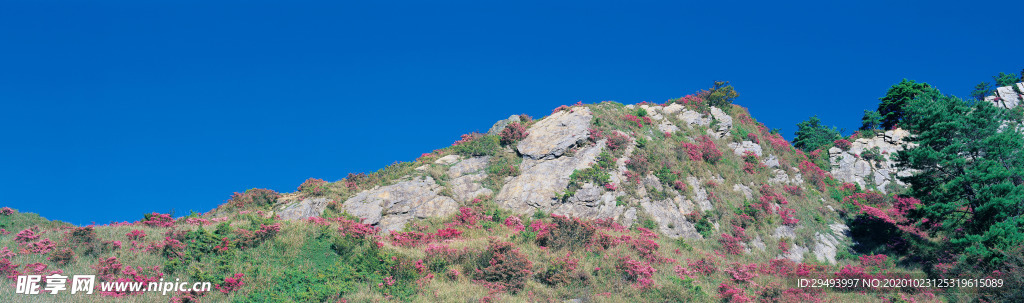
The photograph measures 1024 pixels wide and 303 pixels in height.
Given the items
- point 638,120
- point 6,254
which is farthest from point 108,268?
point 638,120

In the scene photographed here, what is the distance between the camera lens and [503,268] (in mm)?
17297

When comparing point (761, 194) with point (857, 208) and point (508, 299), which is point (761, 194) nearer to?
point (857, 208)

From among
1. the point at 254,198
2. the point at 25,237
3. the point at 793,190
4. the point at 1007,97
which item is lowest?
the point at 25,237

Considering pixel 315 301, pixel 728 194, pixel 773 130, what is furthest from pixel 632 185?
pixel 773 130

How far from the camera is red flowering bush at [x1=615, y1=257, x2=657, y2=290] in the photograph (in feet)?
58.8

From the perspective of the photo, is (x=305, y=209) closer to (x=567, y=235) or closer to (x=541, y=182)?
(x=541, y=182)

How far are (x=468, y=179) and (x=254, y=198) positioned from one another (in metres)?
12.8

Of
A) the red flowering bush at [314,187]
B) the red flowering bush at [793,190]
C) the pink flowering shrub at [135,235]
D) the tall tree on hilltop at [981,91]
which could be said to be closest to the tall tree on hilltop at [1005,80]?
the tall tree on hilltop at [981,91]

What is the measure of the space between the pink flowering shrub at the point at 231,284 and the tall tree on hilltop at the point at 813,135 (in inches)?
2007

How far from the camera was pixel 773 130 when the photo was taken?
5031cm

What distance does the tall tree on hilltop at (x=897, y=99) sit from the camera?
5078cm

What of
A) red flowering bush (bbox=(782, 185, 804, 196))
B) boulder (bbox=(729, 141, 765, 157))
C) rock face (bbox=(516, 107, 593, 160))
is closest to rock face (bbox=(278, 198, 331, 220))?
rock face (bbox=(516, 107, 593, 160))

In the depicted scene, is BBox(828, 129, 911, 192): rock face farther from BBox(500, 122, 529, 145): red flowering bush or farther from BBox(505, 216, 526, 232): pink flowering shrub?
BBox(505, 216, 526, 232): pink flowering shrub

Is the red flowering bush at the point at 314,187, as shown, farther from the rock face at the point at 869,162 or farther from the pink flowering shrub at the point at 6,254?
the rock face at the point at 869,162
